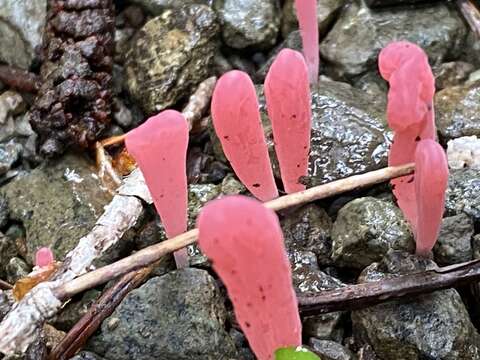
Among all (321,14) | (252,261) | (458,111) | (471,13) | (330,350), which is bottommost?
(330,350)

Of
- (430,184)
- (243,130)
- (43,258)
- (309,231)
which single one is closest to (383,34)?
(309,231)

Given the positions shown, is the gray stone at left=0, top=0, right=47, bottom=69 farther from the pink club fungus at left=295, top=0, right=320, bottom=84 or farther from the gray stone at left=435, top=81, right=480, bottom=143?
the gray stone at left=435, top=81, right=480, bottom=143

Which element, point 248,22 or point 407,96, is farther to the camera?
point 248,22

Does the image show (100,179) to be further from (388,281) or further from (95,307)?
(388,281)

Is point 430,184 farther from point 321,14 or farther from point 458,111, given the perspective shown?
point 321,14

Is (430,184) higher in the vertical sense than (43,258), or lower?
higher

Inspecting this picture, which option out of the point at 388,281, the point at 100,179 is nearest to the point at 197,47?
the point at 100,179

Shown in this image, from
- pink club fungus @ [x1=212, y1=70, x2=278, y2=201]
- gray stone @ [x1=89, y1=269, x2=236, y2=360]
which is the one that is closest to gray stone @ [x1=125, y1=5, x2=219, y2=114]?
pink club fungus @ [x1=212, y1=70, x2=278, y2=201]
